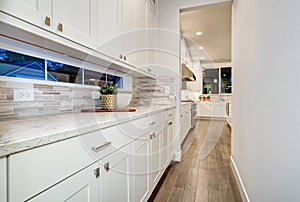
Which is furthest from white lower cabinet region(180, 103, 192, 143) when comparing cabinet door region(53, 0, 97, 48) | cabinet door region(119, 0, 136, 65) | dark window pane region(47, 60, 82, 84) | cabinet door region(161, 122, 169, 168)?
cabinet door region(53, 0, 97, 48)

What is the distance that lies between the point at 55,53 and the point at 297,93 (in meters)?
1.56

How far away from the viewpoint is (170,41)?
9.34 ft

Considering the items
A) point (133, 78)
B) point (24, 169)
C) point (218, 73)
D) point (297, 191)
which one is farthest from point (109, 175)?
point (218, 73)

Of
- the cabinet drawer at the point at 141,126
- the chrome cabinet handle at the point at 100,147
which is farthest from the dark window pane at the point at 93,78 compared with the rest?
the chrome cabinet handle at the point at 100,147

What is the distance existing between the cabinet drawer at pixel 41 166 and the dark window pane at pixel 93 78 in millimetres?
1116

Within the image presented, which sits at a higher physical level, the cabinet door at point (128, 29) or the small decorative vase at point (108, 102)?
the cabinet door at point (128, 29)

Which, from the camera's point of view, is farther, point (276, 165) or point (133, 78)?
point (133, 78)

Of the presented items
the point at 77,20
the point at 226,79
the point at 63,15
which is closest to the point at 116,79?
the point at 77,20

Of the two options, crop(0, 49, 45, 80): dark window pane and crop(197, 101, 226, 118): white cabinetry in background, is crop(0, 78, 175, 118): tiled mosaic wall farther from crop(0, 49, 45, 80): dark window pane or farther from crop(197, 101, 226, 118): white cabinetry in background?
crop(197, 101, 226, 118): white cabinetry in background

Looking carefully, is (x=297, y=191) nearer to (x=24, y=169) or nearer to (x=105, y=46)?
(x=24, y=169)

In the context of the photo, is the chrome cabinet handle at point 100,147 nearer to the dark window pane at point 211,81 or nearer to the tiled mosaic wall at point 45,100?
the tiled mosaic wall at point 45,100

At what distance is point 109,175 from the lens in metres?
0.97

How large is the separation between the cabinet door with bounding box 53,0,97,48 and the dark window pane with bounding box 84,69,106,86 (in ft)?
1.69

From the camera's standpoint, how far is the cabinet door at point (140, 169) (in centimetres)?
133
